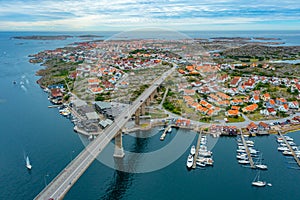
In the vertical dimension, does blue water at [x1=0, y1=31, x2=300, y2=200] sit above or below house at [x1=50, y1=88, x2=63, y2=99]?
below

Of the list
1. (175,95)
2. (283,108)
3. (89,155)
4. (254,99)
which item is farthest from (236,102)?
(89,155)

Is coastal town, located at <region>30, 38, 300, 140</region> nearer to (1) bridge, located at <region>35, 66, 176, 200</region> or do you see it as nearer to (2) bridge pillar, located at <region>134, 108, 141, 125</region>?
(2) bridge pillar, located at <region>134, 108, 141, 125</region>

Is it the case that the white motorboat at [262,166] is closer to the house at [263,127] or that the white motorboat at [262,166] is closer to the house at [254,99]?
the house at [263,127]

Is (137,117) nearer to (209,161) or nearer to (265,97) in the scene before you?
(209,161)

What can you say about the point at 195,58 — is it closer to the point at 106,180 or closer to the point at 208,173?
the point at 208,173

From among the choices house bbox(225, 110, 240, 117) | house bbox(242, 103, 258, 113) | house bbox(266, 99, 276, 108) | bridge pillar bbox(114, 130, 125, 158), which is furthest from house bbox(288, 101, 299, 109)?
bridge pillar bbox(114, 130, 125, 158)

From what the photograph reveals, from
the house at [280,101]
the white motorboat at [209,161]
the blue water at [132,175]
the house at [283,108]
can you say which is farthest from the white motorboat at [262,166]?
the house at [280,101]

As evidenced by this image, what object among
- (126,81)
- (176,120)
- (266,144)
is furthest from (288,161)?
(126,81)

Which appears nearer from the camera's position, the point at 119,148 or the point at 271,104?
the point at 119,148
